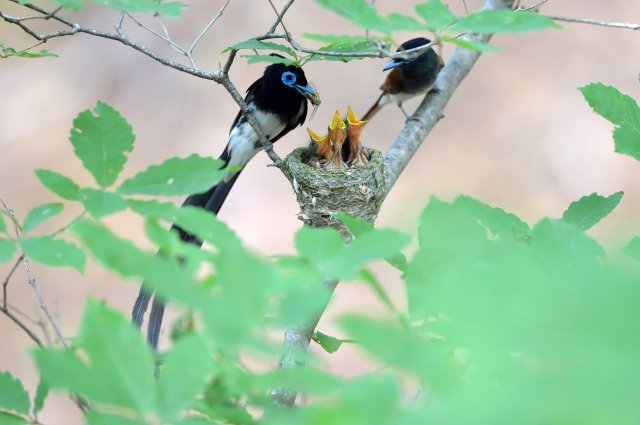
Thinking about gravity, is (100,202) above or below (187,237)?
below

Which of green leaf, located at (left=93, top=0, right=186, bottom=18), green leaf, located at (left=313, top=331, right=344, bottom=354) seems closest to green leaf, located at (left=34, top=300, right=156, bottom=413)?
green leaf, located at (left=93, top=0, right=186, bottom=18)

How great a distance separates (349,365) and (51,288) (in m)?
1.67

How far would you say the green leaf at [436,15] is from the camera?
615 millimetres

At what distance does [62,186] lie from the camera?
2.11 feet

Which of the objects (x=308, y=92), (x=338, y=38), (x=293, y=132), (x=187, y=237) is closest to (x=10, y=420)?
(x=338, y=38)

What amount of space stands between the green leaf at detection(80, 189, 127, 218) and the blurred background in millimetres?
3326

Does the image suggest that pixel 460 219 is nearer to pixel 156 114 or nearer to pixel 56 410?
pixel 56 410

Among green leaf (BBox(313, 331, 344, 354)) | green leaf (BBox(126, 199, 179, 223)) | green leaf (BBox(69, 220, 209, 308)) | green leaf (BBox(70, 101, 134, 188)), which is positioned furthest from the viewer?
green leaf (BBox(313, 331, 344, 354))

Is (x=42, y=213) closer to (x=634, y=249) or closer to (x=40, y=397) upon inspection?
(x=40, y=397)

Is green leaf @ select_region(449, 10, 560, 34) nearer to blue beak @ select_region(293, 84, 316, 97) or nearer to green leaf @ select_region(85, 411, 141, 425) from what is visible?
green leaf @ select_region(85, 411, 141, 425)

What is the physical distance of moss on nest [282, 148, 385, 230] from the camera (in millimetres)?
1907

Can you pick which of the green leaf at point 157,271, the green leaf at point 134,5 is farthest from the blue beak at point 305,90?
the green leaf at point 157,271

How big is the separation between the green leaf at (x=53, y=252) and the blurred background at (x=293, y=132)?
3.32 meters

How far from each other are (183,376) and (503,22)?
1.17 ft
